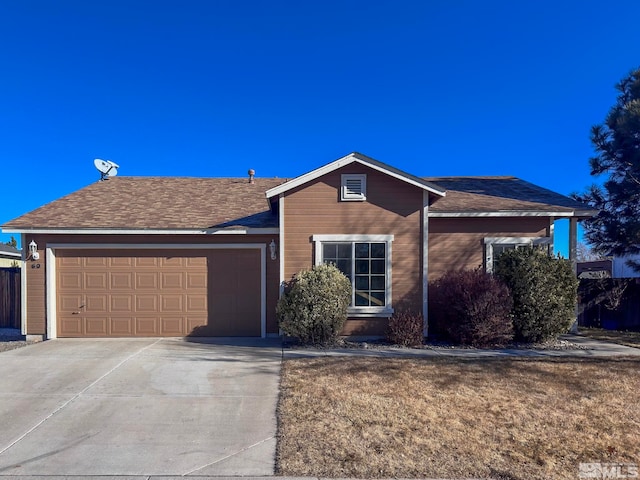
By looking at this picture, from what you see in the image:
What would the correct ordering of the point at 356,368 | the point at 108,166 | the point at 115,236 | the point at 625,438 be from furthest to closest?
the point at 108,166
the point at 115,236
the point at 356,368
the point at 625,438

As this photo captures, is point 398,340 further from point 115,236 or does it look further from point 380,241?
point 115,236

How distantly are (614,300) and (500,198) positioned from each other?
4496mm

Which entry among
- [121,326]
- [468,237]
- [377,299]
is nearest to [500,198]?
[468,237]

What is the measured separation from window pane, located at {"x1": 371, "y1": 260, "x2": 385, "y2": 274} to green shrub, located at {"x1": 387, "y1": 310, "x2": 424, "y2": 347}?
1.11 m

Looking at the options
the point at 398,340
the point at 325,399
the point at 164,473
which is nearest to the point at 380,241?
the point at 398,340

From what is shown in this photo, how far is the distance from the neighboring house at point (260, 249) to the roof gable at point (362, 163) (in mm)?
26

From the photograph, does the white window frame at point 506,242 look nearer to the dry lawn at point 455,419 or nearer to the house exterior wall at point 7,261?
the dry lawn at point 455,419

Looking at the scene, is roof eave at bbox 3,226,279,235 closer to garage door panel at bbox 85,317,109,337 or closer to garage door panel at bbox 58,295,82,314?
garage door panel at bbox 58,295,82,314

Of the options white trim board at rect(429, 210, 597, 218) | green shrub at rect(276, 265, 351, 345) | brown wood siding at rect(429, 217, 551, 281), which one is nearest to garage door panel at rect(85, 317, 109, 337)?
green shrub at rect(276, 265, 351, 345)

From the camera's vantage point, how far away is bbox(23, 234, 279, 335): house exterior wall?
33.8 feet

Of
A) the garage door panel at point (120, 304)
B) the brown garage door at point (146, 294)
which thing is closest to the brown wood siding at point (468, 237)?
the brown garage door at point (146, 294)

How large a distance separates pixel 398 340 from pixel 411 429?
15.8 ft

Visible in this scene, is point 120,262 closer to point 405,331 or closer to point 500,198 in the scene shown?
point 405,331

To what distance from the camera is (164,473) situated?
12.8 feet
